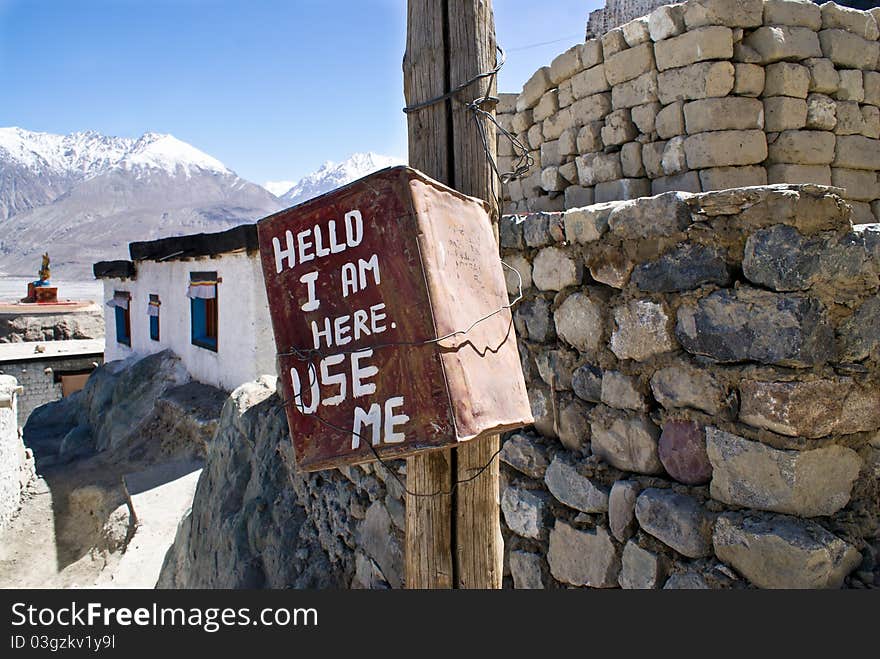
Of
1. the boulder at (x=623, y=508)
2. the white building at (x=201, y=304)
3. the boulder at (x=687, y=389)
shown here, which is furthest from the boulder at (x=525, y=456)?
the white building at (x=201, y=304)

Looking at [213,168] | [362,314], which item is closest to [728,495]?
[362,314]

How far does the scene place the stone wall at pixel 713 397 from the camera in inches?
→ 78.2

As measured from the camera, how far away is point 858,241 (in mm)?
1981

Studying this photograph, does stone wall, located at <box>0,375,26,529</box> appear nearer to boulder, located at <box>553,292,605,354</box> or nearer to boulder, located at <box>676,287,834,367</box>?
boulder, located at <box>553,292,605,354</box>

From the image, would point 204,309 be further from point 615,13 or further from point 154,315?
point 615,13

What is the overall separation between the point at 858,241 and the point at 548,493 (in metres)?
1.58

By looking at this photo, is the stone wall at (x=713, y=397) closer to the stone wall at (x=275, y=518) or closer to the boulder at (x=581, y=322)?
the boulder at (x=581, y=322)

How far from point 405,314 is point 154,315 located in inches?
544

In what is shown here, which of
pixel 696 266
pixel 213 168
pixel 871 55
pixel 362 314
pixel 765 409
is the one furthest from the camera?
pixel 213 168

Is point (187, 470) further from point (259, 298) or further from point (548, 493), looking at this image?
point (548, 493)

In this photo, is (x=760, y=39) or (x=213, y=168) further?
(x=213, y=168)

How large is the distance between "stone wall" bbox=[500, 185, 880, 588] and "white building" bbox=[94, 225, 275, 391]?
299 inches

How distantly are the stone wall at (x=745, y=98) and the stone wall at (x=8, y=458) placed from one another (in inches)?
359

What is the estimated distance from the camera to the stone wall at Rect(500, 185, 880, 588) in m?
1.99
